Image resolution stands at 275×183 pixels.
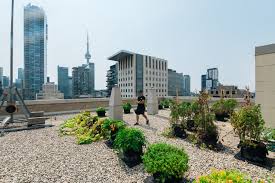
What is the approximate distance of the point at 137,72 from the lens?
4668 inches

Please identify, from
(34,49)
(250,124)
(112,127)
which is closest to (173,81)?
(34,49)

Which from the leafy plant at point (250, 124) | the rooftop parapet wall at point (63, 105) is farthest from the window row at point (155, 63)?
the leafy plant at point (250, 124)

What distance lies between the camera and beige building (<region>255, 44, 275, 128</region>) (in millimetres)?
9570

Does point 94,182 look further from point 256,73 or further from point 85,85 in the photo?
point 85,85

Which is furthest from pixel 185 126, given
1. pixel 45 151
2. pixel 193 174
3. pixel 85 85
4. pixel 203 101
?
pixel 85 85

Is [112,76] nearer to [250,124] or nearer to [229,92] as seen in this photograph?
[229,92]

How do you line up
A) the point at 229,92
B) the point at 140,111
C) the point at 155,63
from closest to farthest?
1. the point at 140,111
2. the point at 229,92
3. the point at 155,63

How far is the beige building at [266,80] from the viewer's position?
957cm

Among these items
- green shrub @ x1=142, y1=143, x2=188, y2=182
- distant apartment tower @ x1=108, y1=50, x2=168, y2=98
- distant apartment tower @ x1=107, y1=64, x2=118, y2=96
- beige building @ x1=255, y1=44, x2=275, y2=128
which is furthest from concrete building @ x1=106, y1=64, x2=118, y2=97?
green shrub @ x1=142, y1=143, x2=188, y2=182

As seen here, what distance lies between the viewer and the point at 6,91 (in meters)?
14.4

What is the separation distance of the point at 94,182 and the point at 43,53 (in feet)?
653

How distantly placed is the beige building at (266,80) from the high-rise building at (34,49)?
18012cm

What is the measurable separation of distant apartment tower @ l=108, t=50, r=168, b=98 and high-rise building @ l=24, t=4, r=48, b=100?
84102mm

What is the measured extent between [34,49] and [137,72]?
106574 millimetres
